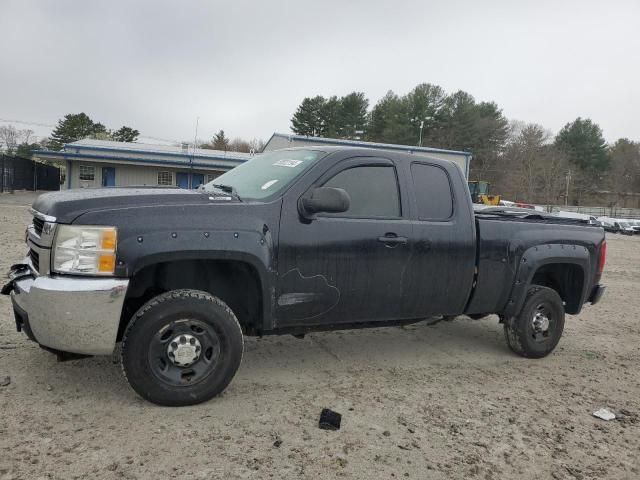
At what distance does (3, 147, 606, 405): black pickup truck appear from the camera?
10.2 feet

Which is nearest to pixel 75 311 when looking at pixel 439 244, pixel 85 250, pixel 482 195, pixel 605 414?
pixel 85 250

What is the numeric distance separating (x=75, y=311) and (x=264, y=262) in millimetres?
1235

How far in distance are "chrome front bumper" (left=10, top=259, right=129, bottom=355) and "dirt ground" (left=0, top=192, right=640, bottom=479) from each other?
50 centimetres

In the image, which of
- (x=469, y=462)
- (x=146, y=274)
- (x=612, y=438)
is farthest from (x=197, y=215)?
(x=612, y=438)

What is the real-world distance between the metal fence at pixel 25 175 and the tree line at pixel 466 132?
36038 millimetres

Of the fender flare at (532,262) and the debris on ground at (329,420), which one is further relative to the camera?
the fender flare at (532,262)

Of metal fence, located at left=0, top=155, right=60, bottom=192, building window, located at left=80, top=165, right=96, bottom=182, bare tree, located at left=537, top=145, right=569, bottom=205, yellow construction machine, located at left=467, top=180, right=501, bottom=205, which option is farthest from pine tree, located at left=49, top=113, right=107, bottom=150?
bare tree, located at left=537, top=145, right=569, bottom=205

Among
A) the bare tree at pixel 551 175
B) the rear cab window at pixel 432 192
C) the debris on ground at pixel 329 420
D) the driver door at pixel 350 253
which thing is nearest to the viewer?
the debris on ground at pixel 329 420

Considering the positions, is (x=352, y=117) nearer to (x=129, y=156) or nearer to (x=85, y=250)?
(x=129, y=156)

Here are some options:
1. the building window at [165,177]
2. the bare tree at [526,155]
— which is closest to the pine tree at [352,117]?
the bare tree at [526,155]

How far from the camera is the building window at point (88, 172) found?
30828mm

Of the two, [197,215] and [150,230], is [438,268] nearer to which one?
[197,215]

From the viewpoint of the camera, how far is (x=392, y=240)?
4.05m

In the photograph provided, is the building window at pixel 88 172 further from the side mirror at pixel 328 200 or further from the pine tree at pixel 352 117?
the pine tree at pixel 352 117
